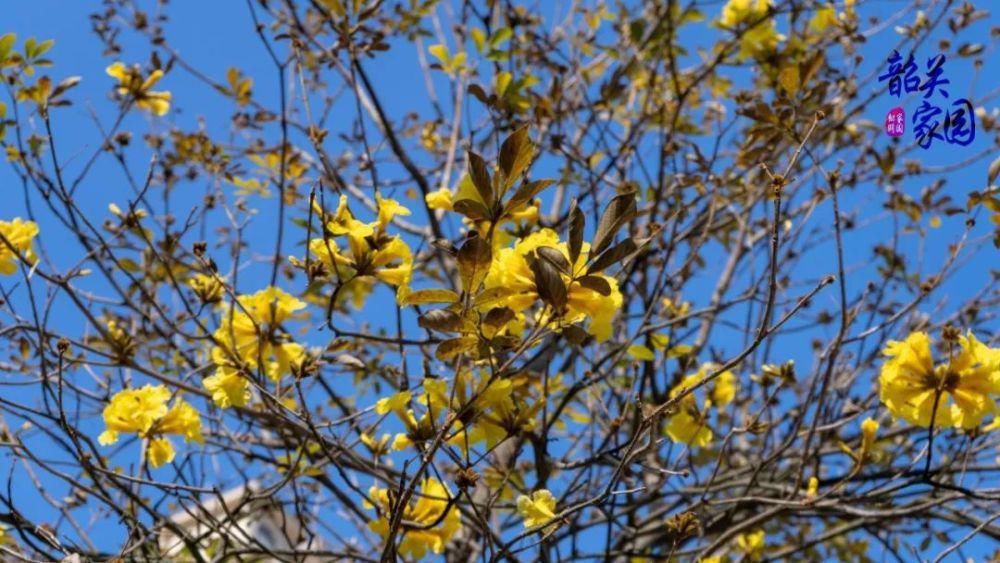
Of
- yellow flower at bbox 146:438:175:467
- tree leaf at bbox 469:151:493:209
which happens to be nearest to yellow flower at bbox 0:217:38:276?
yellow flower at bbox 146:438:175:467

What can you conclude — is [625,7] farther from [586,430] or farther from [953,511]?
[953,511]

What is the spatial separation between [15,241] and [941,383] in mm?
2342

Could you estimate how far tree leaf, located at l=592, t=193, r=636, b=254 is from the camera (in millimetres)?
1211

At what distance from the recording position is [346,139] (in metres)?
4.22

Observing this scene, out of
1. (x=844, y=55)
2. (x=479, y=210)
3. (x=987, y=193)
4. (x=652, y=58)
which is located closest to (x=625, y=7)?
(x=652, y=58)

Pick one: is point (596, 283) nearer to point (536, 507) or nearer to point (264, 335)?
point (536, 507)

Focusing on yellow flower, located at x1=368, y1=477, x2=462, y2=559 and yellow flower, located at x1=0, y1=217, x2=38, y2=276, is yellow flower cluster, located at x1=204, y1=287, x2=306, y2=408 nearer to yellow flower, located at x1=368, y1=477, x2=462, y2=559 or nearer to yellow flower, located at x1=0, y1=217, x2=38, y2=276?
yellow flower, located at x1=368, y1=477, x2=462, y2=559

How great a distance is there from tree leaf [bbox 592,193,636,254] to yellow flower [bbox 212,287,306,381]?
1.07m

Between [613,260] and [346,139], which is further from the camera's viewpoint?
[346,139]

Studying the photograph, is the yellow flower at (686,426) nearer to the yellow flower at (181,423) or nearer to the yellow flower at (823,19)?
the yellow flower at (181,423)

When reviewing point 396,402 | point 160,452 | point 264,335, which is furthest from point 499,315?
point 160,452

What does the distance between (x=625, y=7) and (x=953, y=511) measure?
287cm

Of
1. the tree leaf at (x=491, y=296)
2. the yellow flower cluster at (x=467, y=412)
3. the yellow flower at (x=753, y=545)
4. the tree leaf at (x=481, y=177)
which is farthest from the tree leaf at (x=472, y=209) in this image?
the yellow flower at (x=753, y=545)

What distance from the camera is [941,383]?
1.95 meters
